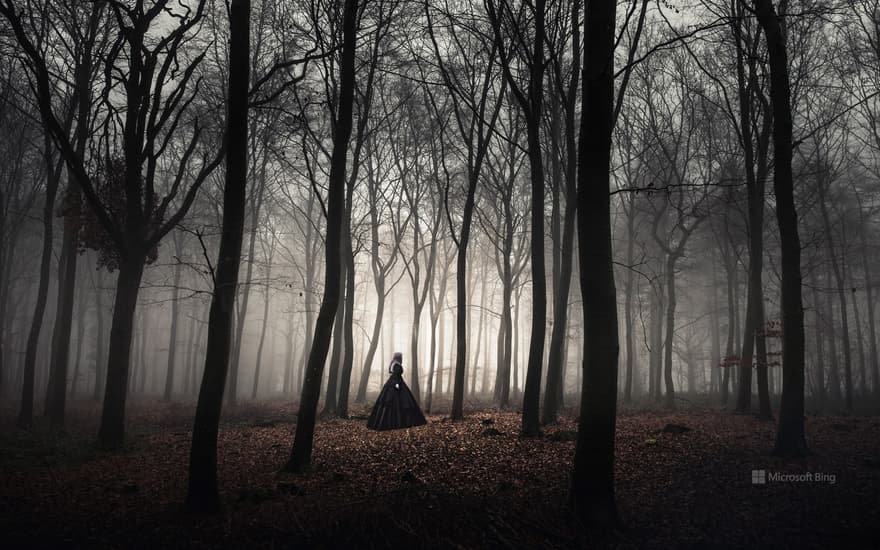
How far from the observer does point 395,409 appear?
33.6 feet

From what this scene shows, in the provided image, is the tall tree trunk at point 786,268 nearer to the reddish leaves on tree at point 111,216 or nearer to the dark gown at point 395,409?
the dark gown at point 395,409

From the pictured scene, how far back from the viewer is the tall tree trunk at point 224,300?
17.0 ft

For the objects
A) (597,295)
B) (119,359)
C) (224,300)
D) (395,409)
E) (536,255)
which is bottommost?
(395,409)

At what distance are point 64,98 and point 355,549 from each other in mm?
14287

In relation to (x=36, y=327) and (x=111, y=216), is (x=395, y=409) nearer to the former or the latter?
(x=111, y=216)

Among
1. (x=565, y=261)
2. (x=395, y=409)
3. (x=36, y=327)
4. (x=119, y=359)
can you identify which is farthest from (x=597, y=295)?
(x=36, y=327)

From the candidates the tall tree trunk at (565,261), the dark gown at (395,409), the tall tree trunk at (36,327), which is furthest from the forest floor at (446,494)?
the tall tree trunk at (36,327)

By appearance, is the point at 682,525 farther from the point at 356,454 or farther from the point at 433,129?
the point at 433,129

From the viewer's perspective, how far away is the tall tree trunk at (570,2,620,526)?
179 inches

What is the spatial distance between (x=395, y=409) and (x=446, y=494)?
5.16m

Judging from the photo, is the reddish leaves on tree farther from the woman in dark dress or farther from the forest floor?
the woman in dark dress

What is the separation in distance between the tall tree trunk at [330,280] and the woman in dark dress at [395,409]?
3314mm

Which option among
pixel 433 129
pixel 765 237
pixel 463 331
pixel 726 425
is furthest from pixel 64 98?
pixel 765 237

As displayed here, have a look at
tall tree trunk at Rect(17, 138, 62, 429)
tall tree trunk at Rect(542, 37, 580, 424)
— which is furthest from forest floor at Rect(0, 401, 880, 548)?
tall tree trunk at Rect(17, 138, 62, 429)
